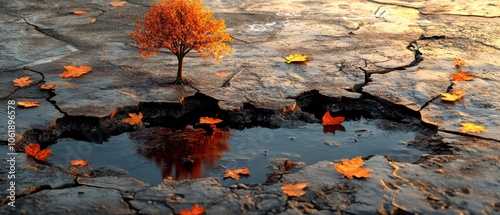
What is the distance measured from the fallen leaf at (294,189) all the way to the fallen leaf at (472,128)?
1.35m

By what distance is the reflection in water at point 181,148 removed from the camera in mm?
3879

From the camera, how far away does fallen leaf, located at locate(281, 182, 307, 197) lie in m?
3.38

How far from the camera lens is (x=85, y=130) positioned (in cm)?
437

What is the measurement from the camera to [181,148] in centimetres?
417

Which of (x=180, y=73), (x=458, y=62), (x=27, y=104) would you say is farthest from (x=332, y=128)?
(x=27, y=104)

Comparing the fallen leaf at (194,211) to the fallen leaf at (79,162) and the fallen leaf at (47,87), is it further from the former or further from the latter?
the fallen leaf at (47,87)

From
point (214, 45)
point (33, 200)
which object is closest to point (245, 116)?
point (214, 45)

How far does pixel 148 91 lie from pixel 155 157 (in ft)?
3.31

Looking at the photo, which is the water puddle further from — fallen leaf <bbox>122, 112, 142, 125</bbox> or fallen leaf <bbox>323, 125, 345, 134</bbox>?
fallen leaf <bbox>122, 112, 142, 125</bbox>

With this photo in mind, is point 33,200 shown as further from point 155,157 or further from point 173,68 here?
point 173,68

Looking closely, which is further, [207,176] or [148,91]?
[148,91]

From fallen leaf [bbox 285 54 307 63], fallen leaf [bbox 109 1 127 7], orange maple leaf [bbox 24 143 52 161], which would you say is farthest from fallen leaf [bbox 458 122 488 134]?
fallen leaf [bbox 109 1 127 7]

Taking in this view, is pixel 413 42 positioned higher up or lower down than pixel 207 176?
higher up

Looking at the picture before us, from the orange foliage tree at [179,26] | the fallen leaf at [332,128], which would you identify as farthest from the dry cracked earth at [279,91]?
the orange foliage tree at [179,26]
